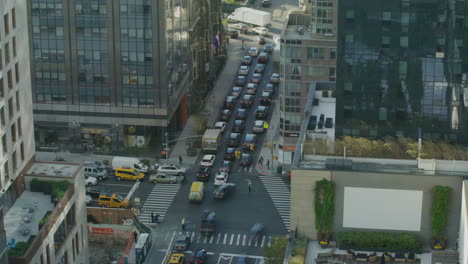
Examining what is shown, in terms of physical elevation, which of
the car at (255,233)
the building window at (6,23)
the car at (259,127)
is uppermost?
the building window at (6,23)

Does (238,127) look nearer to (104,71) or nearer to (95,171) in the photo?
(104,71)

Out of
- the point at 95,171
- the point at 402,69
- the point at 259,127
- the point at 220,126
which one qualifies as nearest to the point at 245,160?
the point at 259,127

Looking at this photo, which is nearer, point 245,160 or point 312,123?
point 312,123

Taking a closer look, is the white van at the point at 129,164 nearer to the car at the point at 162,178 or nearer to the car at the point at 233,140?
the car at the point at 162,178

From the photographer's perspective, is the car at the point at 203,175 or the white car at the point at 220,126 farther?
the white car at the point at 220,126

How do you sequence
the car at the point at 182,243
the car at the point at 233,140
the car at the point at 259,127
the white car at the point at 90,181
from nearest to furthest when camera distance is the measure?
the car at the point at 182,243, the white car at the point at 90,181, the car at the point at 233,140, the car at the point at 259,127

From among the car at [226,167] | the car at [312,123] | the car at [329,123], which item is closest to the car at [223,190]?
the car at [226,167]
